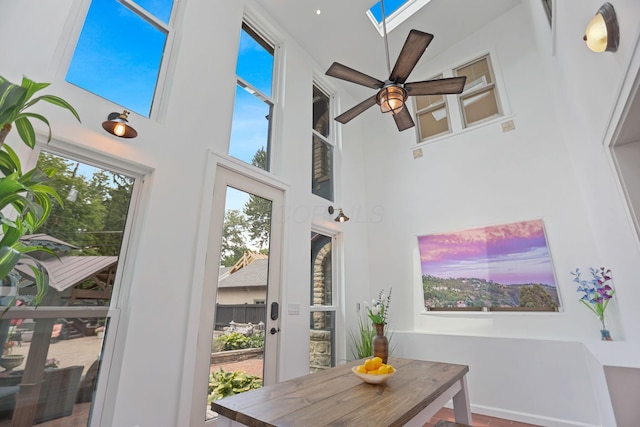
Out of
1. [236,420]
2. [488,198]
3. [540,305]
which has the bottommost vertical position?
[236,420]

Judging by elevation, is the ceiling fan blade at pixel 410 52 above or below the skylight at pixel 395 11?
below

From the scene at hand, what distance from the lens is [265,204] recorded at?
339 cm

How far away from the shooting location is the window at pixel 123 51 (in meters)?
2.23

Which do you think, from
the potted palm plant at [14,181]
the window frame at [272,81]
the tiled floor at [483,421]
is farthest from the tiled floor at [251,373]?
the window frame at [272,81]

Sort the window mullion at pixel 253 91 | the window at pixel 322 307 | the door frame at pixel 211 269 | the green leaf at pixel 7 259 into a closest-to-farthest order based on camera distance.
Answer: the green leaf at pixel 7 259 → the door frame at pixel 211 269 → the window mullion at pixel 253 91 → the window at pixel 322 307

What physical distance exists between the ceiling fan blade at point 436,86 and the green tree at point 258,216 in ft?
5.76

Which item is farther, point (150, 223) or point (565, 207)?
point (565, 207)

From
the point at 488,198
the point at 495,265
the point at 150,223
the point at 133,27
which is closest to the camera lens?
the point at 150,223

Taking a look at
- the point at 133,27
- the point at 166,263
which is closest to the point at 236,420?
the point at 166,263

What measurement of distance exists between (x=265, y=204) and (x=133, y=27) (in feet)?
6.54

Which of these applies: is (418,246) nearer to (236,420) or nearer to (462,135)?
(462,135)

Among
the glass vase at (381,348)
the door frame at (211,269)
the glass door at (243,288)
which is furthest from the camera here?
the glass door at (243,288)

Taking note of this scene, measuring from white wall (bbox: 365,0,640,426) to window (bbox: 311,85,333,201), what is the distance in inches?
38.0

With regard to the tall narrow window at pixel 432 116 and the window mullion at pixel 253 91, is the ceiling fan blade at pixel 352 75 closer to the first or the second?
the window mullion at pixel 253 91
